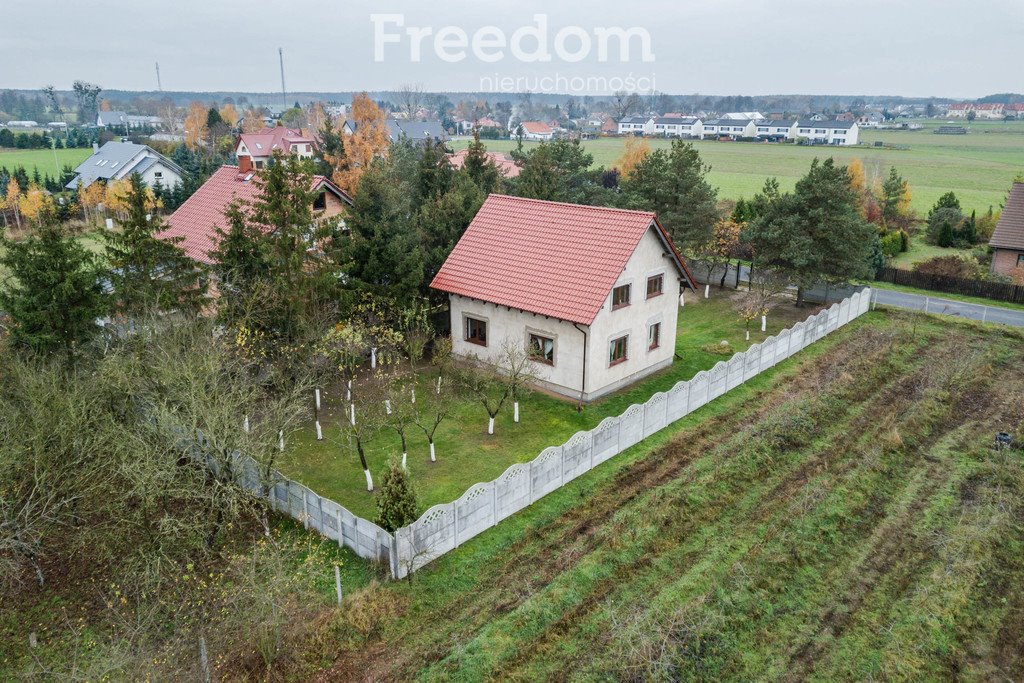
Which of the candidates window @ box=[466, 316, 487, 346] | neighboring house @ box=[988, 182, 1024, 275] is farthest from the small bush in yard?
neighboring house @ box=[988, 182, 1024, 275]

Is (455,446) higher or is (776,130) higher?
(776,130)

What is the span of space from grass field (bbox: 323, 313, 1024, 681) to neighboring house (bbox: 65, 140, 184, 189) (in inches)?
2771

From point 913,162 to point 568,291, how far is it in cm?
11618

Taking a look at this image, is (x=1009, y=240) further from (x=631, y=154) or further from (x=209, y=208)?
(x=209, y=208)

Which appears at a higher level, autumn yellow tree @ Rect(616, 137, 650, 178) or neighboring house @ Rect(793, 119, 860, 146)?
neighboring house @ Rect(793, 119, 860, 146)

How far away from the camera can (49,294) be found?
71.6 feet

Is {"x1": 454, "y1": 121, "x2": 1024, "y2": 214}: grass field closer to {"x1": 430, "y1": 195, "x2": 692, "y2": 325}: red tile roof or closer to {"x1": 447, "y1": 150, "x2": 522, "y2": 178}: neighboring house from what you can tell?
{"x1": 447, "y1": 150, "x2": 522, "y2": 178}: neighboring house

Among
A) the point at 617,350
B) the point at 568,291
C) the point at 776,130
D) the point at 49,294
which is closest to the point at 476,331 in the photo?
the point at 568,291

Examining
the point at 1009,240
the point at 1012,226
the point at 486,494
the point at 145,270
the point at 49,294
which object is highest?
the point at 145,270

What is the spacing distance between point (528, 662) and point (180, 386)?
449 inches

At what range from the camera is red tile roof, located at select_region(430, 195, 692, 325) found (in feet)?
84.5

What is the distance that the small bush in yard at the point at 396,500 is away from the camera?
16625 millimetres

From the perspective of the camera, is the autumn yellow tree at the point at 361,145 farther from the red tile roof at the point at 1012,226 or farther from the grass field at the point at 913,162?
the red tile roof at the point at 1012,226

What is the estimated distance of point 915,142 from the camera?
534 ft
